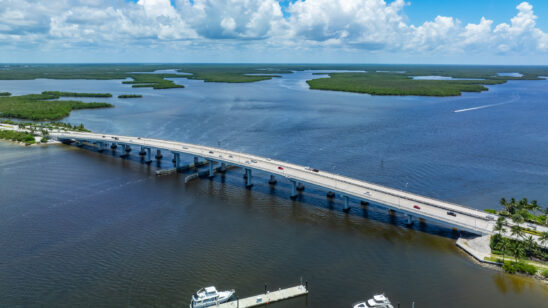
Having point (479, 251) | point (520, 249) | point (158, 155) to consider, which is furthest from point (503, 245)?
point (158, 155)

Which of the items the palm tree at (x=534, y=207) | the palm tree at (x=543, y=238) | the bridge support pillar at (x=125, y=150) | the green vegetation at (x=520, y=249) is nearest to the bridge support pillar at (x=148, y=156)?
the bridge support pillar at (x=125, y=150)

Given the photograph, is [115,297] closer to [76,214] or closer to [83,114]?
[76,214]

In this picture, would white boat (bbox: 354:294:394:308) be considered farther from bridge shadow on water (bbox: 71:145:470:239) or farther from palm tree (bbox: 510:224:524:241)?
palm tree (bbox: 510:224:524:241)

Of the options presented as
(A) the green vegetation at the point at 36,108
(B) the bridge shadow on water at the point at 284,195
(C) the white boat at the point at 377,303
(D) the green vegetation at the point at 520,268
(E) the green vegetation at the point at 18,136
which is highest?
(A) the green vegetation at the point at 36,108

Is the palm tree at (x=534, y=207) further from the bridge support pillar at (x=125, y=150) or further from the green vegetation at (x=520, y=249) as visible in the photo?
the bridge support pillar at (x=125, y=150)

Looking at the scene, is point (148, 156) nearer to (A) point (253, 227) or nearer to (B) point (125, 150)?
(B) point (125, 150)

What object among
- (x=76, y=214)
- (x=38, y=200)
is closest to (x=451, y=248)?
(x=76, y=214)
